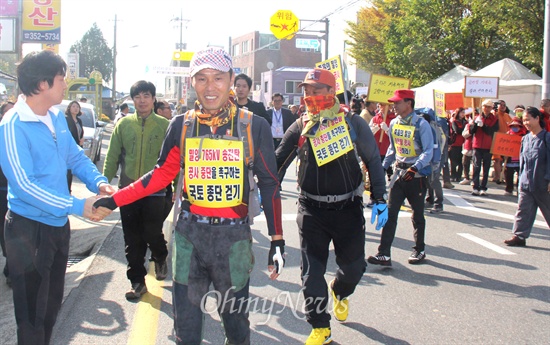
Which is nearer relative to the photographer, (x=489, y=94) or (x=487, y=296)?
(x=487, y=296)

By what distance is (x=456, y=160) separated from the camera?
15.4m

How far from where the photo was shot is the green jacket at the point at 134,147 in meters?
5.39

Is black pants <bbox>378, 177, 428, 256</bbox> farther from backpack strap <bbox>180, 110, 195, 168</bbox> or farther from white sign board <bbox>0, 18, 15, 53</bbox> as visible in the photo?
white sign board <bbox>0, 18, 15, 53</bbox>

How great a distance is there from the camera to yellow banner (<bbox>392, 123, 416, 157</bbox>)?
6754 millimetres

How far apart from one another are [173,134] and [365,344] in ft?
7.30

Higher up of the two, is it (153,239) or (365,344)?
(153,239)

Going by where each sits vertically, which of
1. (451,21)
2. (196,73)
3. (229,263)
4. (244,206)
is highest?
(451,21)

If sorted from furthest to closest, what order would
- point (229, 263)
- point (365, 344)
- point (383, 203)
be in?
point (383, 203) < point (365, 344) < point (229, 263)

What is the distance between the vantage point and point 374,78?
12.1m

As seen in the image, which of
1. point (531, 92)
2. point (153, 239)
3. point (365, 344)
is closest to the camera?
point (365, 344)

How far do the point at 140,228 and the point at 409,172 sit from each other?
9.87ft

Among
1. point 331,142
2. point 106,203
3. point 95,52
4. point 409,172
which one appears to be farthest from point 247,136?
point 95,52

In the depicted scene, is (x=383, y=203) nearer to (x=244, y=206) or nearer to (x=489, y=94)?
(x=244, y=206)

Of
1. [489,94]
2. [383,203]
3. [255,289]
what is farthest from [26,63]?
[489,94]
